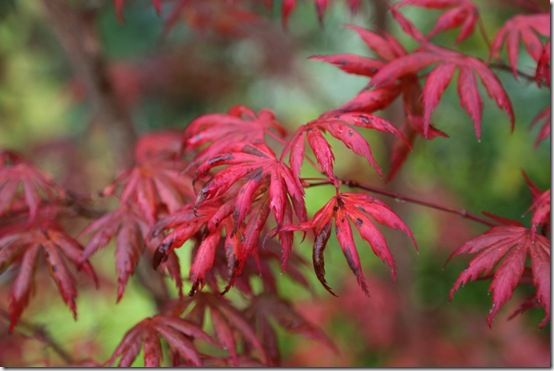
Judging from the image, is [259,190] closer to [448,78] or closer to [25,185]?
[448,78]

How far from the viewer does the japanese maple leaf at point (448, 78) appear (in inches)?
40.6

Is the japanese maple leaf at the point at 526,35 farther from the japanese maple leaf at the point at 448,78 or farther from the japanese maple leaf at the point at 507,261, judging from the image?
the japanese maple leaf at the point at 507,261

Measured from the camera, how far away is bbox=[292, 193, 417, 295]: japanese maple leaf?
2.87 feet

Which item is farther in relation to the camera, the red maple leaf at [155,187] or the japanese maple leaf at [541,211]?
the red maple leaf at [155,187]

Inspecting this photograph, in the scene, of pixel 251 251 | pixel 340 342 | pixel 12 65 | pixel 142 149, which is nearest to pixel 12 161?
pixel 142 149

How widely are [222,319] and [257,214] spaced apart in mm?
293

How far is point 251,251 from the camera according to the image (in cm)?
89

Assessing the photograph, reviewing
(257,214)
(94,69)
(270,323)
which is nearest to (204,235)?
(257,214)

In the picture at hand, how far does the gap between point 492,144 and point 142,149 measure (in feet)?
4.68

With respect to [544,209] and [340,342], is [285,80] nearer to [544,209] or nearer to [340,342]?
[340,342]

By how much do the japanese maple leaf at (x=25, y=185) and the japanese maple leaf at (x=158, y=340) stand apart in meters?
0.25

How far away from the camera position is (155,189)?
1156 millimetres

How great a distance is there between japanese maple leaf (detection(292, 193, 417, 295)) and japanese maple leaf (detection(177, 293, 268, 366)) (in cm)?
29

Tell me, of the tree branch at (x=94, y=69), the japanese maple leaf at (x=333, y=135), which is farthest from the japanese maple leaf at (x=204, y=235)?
the tree branch at (x=94, y=69)
